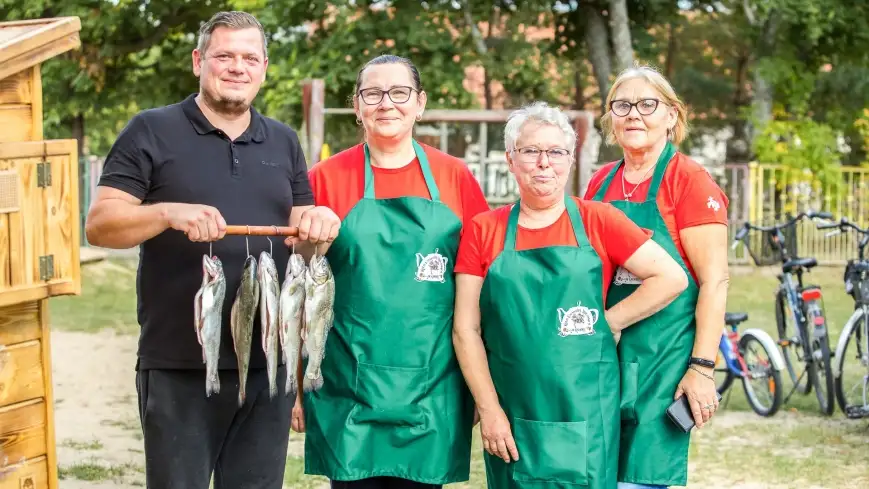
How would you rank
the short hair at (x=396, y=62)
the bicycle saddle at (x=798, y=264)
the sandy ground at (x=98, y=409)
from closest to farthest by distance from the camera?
the short hair at (x=396, y=62)
the sandy ground at (x=98, y=409)
the bicycle saddle at (x=798, y=264)

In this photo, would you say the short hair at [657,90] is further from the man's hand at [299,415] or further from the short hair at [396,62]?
the man's hand at [299,415]

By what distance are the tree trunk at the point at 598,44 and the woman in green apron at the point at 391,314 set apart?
18.1 m

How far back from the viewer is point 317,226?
3.69 meters

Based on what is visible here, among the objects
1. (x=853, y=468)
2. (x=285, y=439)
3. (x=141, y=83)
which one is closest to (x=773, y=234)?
(x=853, y=468)

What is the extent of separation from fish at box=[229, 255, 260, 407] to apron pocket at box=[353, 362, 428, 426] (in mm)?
430

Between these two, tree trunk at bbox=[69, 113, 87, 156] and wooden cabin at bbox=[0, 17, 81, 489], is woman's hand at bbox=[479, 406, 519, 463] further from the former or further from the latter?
tree trunk at bbox=[69, 113, 87, 156]

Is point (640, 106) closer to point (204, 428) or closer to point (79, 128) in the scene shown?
point (204, 428)

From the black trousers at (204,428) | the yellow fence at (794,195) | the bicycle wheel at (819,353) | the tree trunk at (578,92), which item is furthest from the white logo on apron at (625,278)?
the tree trunk at (578,92)

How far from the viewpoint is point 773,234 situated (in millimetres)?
8633

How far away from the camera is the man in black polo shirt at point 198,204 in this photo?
3648mm

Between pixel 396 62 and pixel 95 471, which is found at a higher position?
pixel 396 62

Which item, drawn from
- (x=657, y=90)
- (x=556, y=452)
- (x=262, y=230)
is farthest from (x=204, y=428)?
(x=657, y=90)

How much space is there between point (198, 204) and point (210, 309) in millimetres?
313

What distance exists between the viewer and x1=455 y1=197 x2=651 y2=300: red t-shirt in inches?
148
